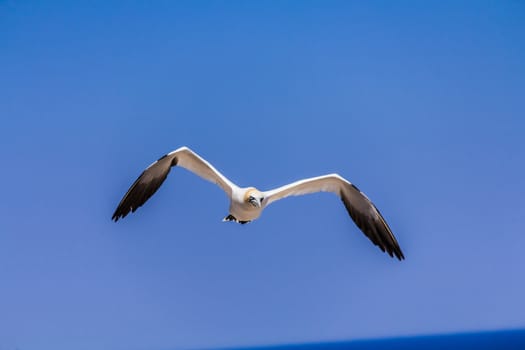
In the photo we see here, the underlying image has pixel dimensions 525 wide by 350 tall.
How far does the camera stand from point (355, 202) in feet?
34.9

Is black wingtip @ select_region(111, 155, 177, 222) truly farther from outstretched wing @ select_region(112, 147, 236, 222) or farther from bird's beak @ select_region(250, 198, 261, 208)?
bird's beak @ select_region(250, 198, 261, 208)

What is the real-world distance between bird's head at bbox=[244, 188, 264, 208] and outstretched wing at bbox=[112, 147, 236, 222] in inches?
20.6

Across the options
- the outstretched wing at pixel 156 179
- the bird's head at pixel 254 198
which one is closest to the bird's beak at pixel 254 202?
the bird's head at pixel 254 198

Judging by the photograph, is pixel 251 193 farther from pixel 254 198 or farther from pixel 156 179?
pixel 156 179

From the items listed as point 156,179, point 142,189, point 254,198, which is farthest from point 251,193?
point 142,189

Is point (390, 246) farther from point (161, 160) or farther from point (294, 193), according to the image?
point (161, 160)

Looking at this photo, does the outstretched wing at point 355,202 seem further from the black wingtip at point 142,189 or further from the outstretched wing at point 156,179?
the black wingtip at point 142,189

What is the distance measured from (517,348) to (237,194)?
48.0 meters

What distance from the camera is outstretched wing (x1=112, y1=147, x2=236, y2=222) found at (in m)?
10.5

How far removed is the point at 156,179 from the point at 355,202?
3673 millimetres

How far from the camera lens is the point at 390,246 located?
1048 cm

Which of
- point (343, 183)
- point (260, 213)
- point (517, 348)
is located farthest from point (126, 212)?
point (517, 348)

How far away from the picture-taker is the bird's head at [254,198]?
9.89 metres

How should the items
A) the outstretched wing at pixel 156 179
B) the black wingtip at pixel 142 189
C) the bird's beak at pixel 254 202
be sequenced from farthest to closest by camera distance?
the black wingtip at pixel 142 189 → the outstretched wing at pixel 156 179 → the bird's beak at pixel 254 202
